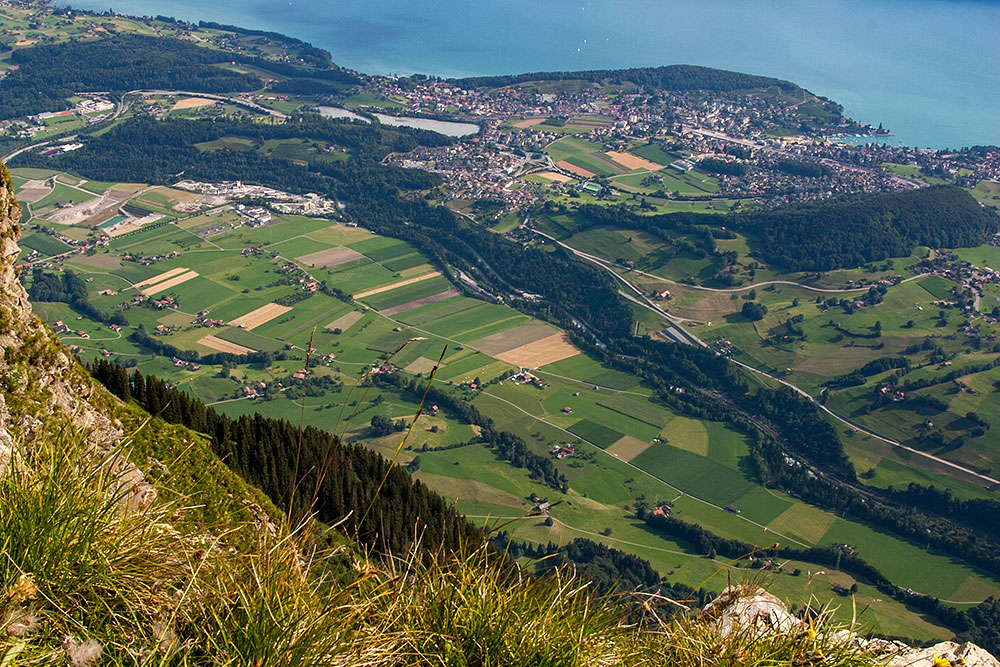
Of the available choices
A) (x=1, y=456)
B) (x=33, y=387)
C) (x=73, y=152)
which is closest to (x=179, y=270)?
(x=73, y=152)

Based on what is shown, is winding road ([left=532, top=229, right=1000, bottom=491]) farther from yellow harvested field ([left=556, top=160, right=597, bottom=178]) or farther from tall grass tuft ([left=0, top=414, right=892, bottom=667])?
tall grass tuft ([left=0, top=414, right=892, bottom=667])

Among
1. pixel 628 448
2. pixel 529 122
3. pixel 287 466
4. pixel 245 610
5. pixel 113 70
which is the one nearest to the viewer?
pixel 245 610

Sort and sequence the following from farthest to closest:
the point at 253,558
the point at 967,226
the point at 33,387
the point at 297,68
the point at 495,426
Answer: the point at 297,68 → the point at 967,226 → the point at 495,426 → the point at 33,387 → the point at 253,558

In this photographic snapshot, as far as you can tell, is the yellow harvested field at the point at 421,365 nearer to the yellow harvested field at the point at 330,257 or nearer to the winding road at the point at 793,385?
the yellow harvested field at the point at 330,257

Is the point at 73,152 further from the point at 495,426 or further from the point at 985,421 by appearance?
the point at 985,421

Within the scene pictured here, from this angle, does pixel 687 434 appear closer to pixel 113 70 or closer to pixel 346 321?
pixel 346 321

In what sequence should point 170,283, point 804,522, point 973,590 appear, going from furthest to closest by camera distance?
point 170,283 < point 804,522 < point 973,590

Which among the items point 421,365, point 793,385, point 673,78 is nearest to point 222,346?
point 421,365

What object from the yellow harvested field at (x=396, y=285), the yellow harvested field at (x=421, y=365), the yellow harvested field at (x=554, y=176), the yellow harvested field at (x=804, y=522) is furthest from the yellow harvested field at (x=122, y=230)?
the yellow harvested field at (x=804, y=522)

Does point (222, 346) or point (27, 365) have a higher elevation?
point (27, 365)
